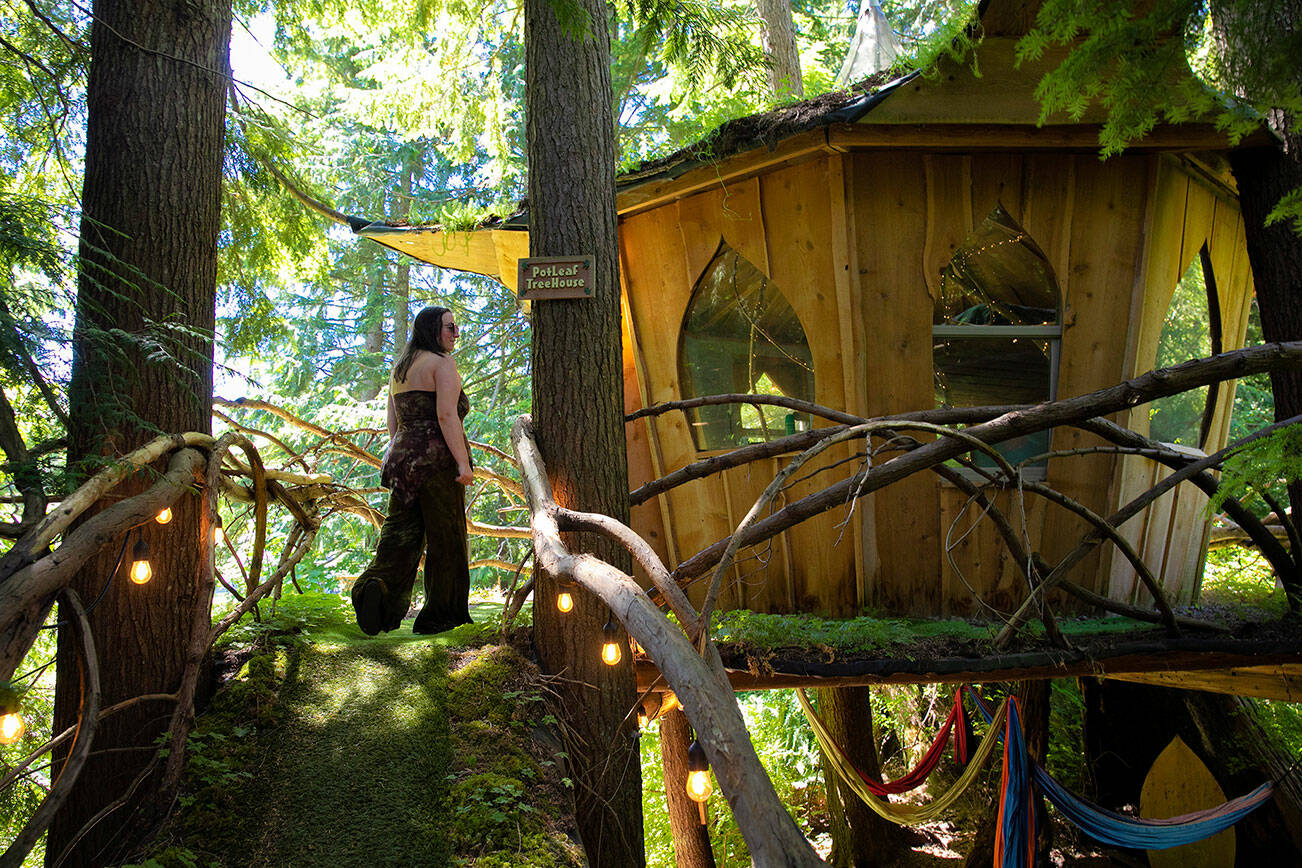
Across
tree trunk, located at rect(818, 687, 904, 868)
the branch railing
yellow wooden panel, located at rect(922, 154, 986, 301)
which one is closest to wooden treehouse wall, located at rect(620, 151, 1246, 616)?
yellow wooden panel, located at rect(922, 154, 986, 301)

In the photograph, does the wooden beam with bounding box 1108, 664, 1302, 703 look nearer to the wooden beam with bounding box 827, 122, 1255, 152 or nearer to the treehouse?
the treehouse

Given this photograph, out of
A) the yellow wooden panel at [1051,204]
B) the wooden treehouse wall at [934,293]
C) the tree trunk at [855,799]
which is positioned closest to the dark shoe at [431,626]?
the wooden treehouse wall at [934,293]

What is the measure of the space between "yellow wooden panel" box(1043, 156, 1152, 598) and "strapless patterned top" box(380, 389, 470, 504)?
154 inches

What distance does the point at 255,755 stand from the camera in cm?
365

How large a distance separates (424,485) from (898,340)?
315 cm

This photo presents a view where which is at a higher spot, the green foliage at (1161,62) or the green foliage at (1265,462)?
the green foliage at (1161,62)

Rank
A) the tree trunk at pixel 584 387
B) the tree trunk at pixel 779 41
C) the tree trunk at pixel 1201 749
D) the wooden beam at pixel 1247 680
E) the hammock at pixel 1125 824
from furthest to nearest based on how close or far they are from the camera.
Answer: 1. the tree trunk at pixel 779 41
2. the tree trunk at pixel 1201 749
3. the hammock at pixel 1125 824
4. the wooden beam at pixel 1247 680
5. the tree trunk at pixel 584 387

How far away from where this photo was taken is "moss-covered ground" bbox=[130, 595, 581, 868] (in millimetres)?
3252

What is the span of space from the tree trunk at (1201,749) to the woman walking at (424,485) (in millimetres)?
6307

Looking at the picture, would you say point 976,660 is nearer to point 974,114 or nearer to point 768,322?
point 768,322

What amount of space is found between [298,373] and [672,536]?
40.5ft

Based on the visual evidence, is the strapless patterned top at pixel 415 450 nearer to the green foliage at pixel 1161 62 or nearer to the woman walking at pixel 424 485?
the woman walking at pixel 424 485

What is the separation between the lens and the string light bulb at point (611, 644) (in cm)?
390

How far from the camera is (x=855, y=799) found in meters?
8.26
